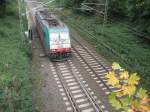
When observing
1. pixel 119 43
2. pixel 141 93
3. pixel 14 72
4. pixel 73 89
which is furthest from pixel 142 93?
pixel 119 43

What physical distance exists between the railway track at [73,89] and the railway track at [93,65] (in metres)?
1.32

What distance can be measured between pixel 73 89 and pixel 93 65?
603 cm

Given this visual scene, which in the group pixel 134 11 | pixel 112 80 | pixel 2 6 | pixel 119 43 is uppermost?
pixel 112 80

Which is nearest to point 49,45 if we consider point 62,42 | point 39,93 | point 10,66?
point 62,42

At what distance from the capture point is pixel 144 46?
34.8m

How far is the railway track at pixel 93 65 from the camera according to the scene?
23.2 m

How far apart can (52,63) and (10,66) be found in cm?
457

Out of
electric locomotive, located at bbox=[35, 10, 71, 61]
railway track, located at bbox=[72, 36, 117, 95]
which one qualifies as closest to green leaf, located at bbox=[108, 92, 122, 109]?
railway track, located at bbox=[72, 36, 117, 95]

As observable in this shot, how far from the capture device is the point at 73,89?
21.9 metres

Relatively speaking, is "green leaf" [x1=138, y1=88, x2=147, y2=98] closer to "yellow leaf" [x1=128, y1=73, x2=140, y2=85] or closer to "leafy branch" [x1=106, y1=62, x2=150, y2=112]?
"leafy branch" [x1=106, y1=62, x2=150, y2=112]

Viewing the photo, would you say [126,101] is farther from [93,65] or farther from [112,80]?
[93,65]

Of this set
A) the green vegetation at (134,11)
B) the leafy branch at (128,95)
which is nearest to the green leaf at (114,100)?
the leafy branch at (128,95)

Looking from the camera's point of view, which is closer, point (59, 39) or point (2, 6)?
point (59, 39)

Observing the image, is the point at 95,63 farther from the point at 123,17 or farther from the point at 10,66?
the point at 123,17
